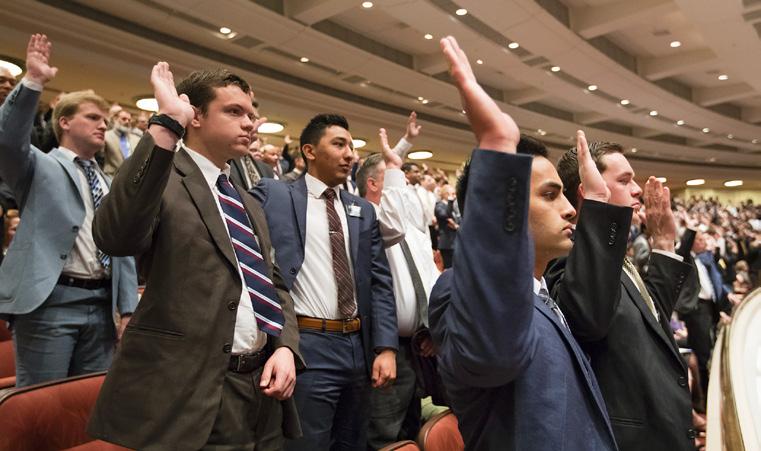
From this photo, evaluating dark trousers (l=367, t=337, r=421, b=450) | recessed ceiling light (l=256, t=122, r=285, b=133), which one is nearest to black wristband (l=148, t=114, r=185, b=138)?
dark trousers (l=367, t=337, r=421, b=450)

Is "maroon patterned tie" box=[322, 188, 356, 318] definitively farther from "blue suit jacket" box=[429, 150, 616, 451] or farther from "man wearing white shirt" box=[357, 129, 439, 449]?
"blue suit jacket" box=[429, 150, 616, 451]

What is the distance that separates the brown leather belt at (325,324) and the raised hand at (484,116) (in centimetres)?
124

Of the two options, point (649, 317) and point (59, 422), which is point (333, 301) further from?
point (649, 317)

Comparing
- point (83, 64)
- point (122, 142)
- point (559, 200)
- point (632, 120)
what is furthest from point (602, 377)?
point (632, 120)

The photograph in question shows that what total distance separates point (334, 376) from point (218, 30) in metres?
5.85

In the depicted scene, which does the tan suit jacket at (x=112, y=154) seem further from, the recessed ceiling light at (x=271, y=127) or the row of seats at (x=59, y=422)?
the recessed ceiling light at (x=271, y=127)

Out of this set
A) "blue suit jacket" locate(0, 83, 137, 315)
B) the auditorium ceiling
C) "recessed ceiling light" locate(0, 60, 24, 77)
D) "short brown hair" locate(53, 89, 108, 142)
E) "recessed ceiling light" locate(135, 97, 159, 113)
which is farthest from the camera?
Answer: "recessed ceiling light" locate(135, 97, 159, 113)

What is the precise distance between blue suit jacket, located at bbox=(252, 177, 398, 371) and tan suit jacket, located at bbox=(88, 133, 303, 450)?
1.79 feet

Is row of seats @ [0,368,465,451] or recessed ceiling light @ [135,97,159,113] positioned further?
recessed ceiling light @ [135,97,159,113]

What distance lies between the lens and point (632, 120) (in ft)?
41.1

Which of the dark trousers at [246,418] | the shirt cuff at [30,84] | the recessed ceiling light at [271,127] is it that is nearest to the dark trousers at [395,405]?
the dark trousers at [246,418]

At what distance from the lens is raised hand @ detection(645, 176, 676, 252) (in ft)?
6.11

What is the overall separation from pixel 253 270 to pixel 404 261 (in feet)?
3.75

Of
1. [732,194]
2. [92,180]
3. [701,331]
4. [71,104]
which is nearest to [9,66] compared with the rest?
[71,104]
